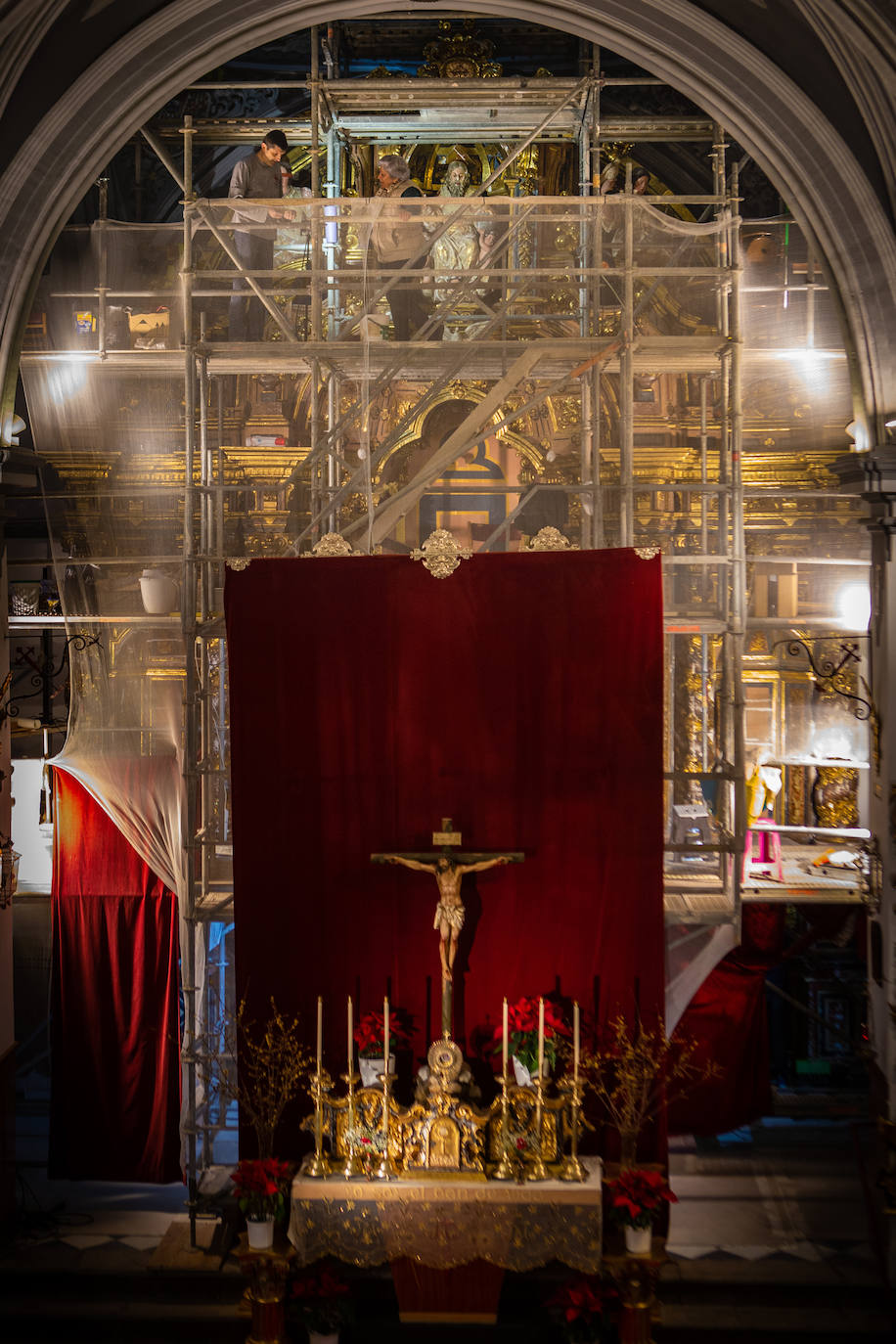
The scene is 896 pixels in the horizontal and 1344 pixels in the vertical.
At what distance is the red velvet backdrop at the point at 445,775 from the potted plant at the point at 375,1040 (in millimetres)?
82

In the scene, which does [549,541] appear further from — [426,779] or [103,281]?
[103,281]

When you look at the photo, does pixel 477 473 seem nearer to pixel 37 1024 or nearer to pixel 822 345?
pixel 822 345

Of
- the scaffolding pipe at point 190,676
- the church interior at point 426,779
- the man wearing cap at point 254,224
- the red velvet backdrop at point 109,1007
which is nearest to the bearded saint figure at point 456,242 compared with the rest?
the church interior at point 426,779

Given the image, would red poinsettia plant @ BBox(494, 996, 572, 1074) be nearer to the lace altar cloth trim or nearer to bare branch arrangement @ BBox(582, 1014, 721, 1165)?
bare branch arrangement @ BBox(582, 1014, 721, 1165)

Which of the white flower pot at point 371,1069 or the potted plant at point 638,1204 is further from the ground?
the white flower pot at point 371,1069

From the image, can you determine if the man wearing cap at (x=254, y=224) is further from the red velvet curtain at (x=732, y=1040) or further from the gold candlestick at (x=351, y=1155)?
the red velvet curtain at (x=732, y=1040)

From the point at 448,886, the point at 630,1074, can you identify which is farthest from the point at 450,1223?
the point at 448,886

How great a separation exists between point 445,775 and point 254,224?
143 inches

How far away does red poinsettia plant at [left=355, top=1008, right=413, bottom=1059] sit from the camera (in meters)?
7.18

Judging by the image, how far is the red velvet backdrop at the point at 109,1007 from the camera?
822 cm

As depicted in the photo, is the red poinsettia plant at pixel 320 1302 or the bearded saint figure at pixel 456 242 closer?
the red poinsettia plant at pixel 320 1302

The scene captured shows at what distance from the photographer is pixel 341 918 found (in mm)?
7402

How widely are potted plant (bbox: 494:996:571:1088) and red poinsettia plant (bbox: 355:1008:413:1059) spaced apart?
552 millimetres

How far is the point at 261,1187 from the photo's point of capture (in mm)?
6645
